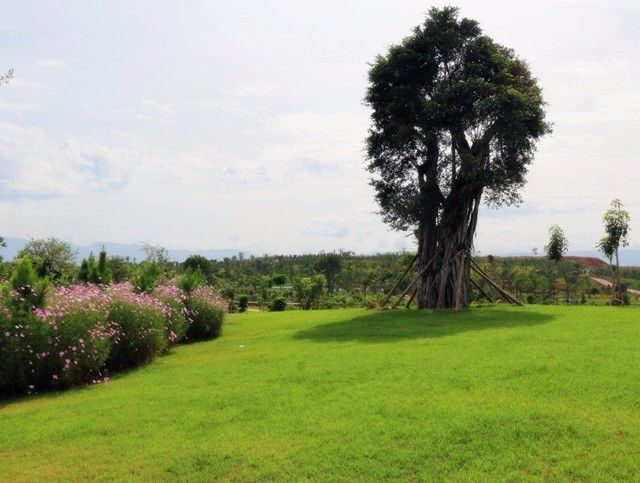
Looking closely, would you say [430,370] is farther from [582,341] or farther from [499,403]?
[582,341]

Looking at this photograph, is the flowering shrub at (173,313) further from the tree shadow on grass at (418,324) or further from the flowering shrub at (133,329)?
the tree shadow on grass at (418,324)

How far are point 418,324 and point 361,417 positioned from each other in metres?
10.4

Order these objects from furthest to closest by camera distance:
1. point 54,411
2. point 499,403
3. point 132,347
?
1. point 132,347
2. point 54,411
3. point 499,403

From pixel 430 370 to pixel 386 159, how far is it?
16.3 meters

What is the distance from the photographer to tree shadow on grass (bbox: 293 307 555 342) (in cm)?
1610

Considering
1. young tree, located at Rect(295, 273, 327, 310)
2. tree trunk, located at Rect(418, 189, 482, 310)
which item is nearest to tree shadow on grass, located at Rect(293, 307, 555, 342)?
tree trunk, located at Rect(418, 189, 482, 310)

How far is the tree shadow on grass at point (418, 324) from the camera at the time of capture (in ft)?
52.8

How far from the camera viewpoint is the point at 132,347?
1442cm

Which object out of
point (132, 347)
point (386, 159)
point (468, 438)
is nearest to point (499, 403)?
point (468, 438)

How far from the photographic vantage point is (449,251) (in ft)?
79.7

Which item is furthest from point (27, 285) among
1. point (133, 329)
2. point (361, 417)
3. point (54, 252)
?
point (54, 252)

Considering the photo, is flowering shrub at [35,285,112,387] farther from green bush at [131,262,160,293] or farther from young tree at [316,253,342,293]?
young tree at [316,253,342,293]

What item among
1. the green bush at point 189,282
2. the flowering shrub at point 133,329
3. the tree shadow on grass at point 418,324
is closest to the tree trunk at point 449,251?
the tree shadow on grass at point 418,324

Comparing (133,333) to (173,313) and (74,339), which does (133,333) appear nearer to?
(74,339)
